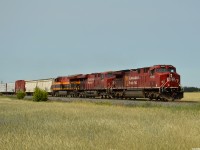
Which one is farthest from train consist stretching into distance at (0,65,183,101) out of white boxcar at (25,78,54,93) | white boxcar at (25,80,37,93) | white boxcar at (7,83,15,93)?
white boxcar at (7,83,15,93)

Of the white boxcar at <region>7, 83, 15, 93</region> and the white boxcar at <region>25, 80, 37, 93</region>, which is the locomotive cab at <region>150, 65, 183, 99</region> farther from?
the white boxcar at <region>7, 83, 15, 93</region>

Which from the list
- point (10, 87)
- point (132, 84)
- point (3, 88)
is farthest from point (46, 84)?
point (132, 84)

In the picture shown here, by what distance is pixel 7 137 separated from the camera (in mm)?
12320

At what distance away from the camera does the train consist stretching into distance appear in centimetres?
3843

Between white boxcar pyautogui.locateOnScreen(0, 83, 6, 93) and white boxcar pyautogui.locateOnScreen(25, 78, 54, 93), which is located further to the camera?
white boxcar pyautogui.locateOnScreen(0, 83, 6, 93)

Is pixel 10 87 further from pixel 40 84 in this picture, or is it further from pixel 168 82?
pixel 168 82

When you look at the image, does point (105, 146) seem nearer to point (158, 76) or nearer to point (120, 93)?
point (158, 76)

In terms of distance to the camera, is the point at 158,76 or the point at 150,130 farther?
the point at 158,76

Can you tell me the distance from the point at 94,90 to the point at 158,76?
56.5 ft

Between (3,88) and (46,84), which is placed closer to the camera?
(46,84)

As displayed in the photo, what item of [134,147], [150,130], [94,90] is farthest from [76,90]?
[134,147]

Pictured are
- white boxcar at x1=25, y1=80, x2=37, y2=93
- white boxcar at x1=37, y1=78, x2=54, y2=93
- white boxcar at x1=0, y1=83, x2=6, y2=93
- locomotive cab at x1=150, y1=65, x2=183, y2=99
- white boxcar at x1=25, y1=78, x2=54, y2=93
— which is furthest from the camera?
white boxcar at x1=0, y1=83, x2=6, y2=93

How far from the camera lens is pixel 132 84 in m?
43.7

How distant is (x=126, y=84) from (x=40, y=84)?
120ft
